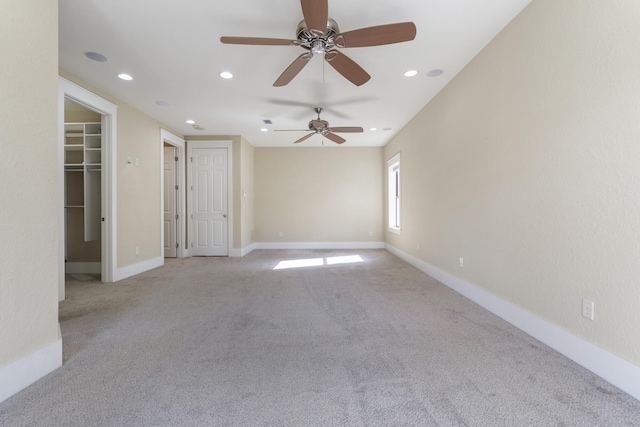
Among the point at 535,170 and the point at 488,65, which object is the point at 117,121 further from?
the point at 535,170

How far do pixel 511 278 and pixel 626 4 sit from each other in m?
1.94

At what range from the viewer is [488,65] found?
2691 millimetres

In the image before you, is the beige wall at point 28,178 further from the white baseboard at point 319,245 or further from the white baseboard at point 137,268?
the white baseboard at point 319,245

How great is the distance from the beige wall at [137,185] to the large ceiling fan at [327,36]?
2976 millimetres

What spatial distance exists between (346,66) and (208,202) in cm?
465

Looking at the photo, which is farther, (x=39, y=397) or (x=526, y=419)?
(x=39, y=397)

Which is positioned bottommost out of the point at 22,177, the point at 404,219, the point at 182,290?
the point at 182,290

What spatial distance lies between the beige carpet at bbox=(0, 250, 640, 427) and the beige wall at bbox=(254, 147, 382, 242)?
4129 mm

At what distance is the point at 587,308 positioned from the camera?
172 cm

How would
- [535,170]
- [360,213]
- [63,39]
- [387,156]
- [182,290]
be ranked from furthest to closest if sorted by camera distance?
[360,213] < [387,156] < [182,290] < [63,39] < [535,170]

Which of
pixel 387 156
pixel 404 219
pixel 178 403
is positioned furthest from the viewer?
pixel 387 156

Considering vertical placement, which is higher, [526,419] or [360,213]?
[360,213]

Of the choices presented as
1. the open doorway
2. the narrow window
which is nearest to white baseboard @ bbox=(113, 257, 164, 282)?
the open doorway

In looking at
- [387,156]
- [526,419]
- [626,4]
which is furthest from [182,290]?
[387,156]
